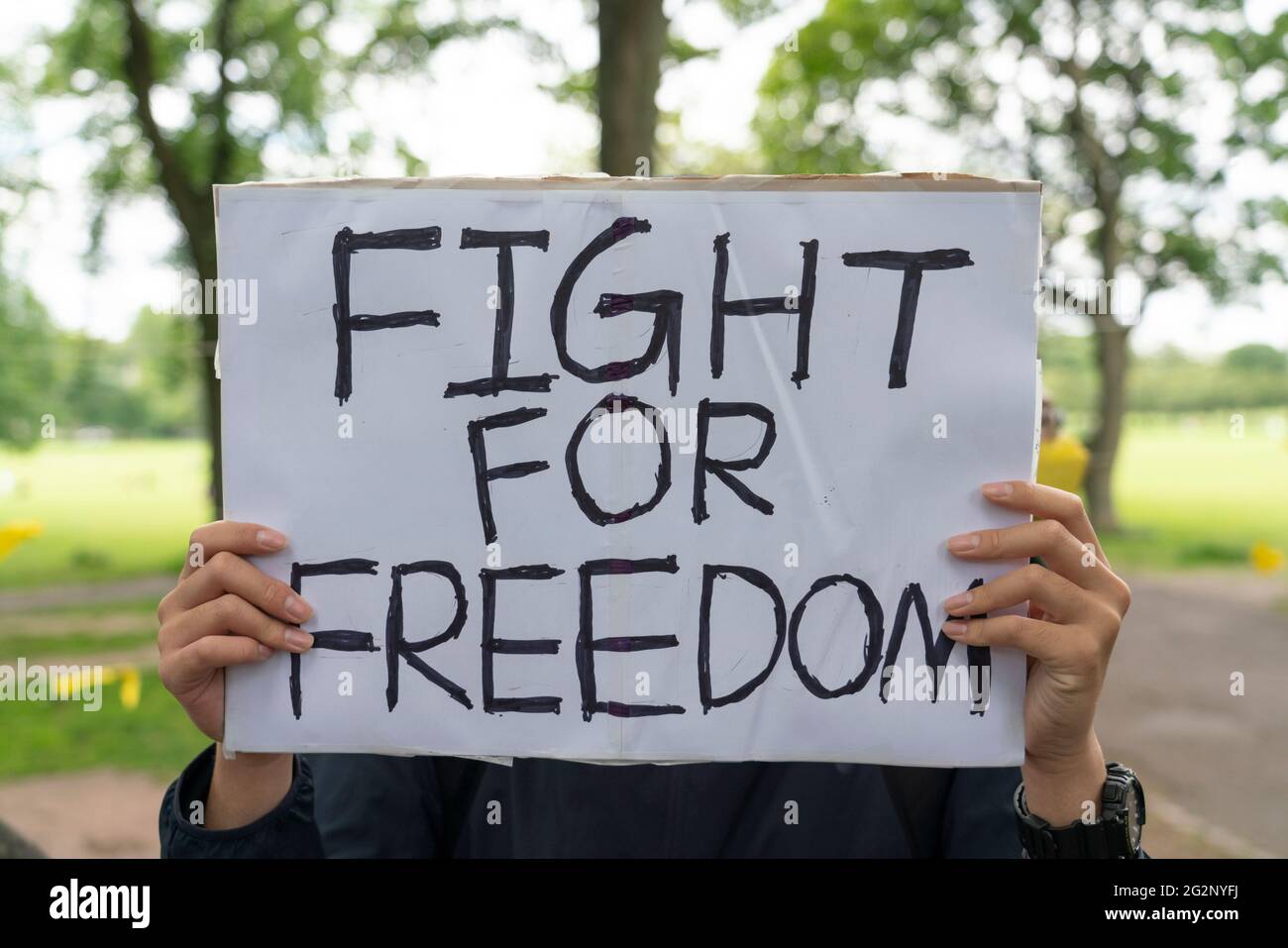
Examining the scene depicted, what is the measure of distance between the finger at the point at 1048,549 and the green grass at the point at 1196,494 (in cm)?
910

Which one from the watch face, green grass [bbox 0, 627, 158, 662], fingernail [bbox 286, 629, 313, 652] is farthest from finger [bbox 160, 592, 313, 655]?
green grass [bbox 0, 627, 158, 662]

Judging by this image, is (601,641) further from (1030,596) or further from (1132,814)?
(1132,814)

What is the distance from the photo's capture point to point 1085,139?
1611cm

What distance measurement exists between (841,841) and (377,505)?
39.0 inches

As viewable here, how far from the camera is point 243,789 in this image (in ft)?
5.43

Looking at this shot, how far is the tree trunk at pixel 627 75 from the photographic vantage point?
6574 millimetres

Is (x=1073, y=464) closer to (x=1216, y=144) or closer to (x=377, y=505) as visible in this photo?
(x=377, y=505)

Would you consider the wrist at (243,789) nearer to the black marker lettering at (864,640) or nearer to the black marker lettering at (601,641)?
the black marker lettering at (601,641)

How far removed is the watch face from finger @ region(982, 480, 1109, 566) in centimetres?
37

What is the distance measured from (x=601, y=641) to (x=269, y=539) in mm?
544

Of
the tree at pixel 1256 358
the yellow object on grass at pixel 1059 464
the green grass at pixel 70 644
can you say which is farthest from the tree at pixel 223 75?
the tree at pixel 1256 358

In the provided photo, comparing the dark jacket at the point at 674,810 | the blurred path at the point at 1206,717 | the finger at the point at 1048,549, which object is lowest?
the blurred path at the point at 1206,717

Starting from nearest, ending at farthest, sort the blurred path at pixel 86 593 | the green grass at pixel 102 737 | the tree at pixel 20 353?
the green grass at pixel 102 737 → the blurred path at pixel 86 593 → the tree at pixel 20 353

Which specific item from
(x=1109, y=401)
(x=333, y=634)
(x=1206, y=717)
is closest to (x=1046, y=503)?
(x=333, y=634)
